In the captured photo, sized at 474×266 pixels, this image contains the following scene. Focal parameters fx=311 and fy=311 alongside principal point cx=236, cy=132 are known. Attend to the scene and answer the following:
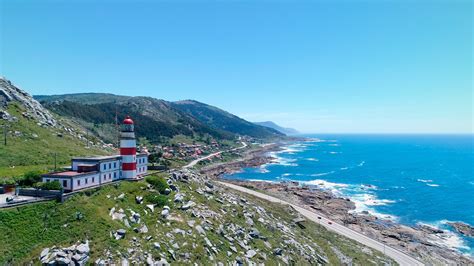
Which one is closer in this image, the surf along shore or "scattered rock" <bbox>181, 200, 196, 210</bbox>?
"scattered rock" <bbox>181, 200, 196, 210</bbox>

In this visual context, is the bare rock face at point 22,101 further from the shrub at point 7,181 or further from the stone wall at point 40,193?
the stone wall at point 40,193

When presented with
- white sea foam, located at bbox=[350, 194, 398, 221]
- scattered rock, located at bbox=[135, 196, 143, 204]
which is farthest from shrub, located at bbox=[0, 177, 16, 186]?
white sea foam, located at bbox=[350, 194, 398, 221]

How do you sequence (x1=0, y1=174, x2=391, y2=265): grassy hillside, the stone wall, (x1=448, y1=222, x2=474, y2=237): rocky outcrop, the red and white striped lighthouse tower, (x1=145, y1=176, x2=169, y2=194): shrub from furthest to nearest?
(x1=448, y1=222, x2=474, y2=237): rocky outcrop
the red and white striped lighthouse tower
(x1=145, y1=176, x2=169, y2=194): shrub
the stone wall
(x1=0, y1=174, x2=391, y2=265): grassy hillside

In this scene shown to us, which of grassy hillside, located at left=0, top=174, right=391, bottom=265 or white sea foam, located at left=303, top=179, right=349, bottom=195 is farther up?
grassy hillside, located at left=0, top=174, right=391, bottom=265

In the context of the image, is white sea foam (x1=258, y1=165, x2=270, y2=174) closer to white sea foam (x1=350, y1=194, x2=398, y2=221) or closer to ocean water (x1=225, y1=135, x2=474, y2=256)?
ocean water (x1=225, y1=135, x2=474, y2=256)

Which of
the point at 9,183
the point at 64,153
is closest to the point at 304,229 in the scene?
the point at 9,183

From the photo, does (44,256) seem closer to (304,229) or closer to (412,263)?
(304,229)

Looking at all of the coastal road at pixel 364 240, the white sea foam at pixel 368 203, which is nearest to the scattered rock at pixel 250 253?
the coastal road at pixel 364 240

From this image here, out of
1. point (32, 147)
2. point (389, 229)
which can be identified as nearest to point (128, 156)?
point (32, 147)
